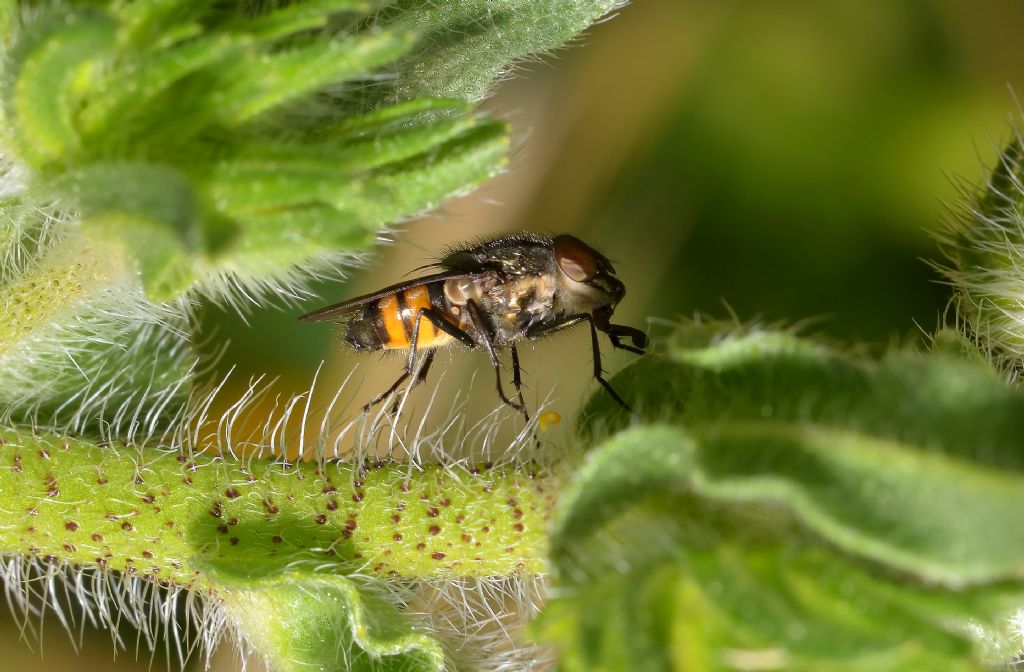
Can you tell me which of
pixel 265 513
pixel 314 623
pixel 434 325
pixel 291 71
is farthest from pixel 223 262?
pixel 434 325

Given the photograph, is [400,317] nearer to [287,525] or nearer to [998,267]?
[287,525]

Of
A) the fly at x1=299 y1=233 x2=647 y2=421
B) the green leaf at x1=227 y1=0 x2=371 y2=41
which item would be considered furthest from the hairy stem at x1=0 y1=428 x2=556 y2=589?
the green leaf at x1=227 y1=0 x2=371 y2=41

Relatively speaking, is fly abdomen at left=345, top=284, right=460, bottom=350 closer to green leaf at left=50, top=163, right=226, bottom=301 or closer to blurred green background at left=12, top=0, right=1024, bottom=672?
green leaf at left=50, top=163, right=226, bottom=301

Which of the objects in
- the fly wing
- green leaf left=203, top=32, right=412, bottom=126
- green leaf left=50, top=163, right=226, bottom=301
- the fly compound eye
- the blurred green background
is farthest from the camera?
the blurred green background

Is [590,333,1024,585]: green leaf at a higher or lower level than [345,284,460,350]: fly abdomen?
higher

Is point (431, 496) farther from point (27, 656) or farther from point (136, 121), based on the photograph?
point (27, 656)

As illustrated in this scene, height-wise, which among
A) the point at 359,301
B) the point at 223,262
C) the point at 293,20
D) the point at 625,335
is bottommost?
the point at 625,335

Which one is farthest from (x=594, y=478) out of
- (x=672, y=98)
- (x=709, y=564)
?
(x=672, y=98)
